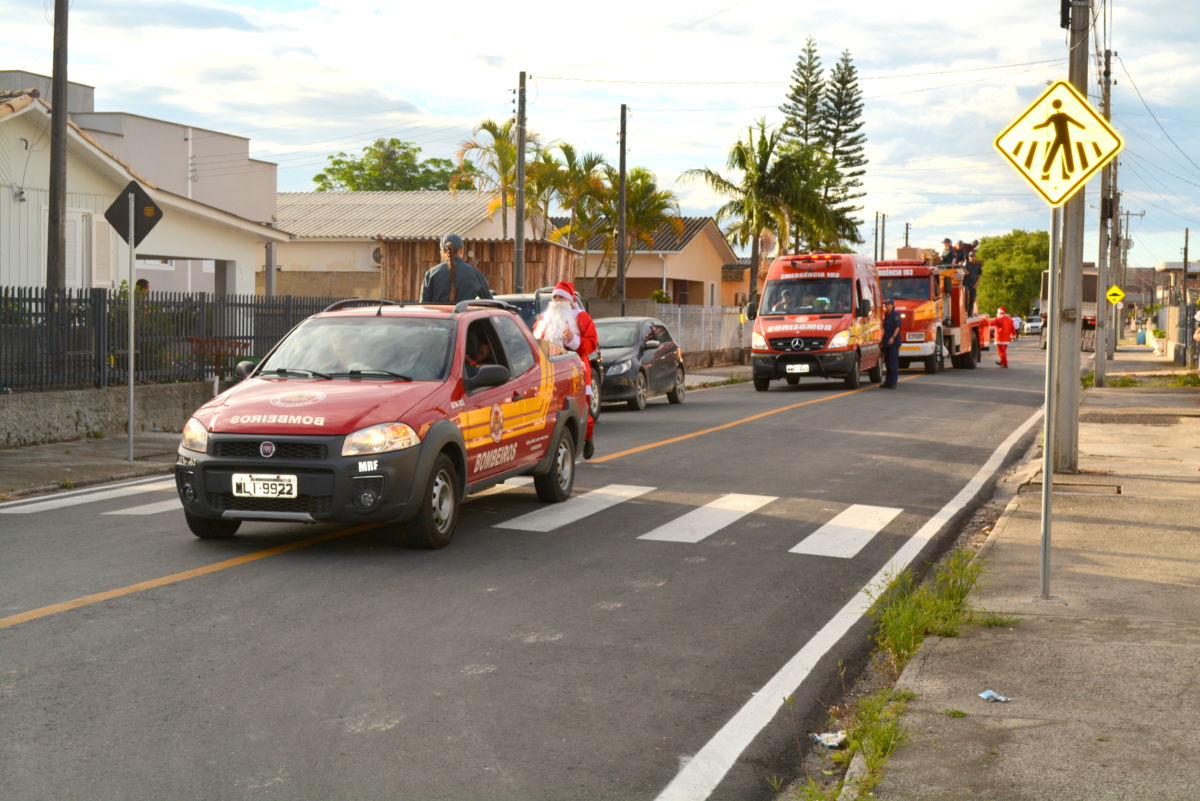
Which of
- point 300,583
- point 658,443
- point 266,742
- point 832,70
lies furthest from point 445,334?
point 832,70

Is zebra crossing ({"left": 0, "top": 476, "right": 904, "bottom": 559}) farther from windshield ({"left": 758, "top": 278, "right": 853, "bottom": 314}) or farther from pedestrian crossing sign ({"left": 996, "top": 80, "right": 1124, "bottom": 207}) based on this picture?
windshield ({"left": 758, "top": 278, "right": 853, "bottom": 314})

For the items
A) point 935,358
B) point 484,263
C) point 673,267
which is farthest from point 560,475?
point 673,267

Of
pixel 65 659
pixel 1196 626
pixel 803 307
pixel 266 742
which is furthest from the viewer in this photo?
pixel 803 307

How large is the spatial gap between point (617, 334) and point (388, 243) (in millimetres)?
21128

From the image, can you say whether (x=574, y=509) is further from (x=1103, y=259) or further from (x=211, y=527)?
(x=1103, y=259)

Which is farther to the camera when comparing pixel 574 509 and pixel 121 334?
pixel 121 334

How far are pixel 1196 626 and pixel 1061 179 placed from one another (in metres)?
2.62

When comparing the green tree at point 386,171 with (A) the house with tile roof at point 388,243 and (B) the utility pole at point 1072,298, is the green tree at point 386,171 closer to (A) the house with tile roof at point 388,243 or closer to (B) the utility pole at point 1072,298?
(A) the house with tile roof at point 388,243

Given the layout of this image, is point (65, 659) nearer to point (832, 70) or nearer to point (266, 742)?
point (266, 742)

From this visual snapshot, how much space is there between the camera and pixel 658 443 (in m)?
16.6

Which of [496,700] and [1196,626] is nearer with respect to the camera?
[496,700]

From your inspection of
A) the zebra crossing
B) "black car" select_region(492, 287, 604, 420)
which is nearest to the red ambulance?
"black car" select_region(492, 287, 604, 420)

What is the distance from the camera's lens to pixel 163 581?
8.02 m

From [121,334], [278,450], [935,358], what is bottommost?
[278,450]
